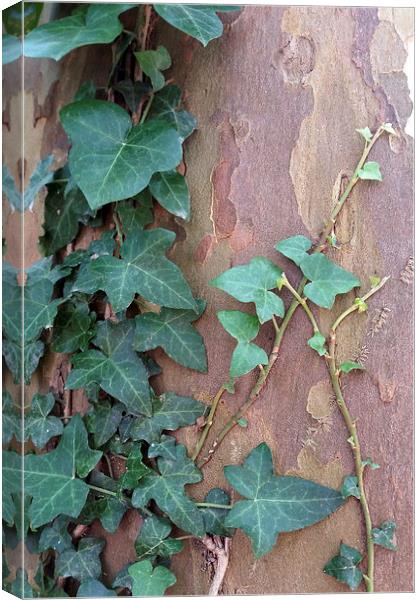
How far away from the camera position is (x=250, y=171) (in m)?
0.81

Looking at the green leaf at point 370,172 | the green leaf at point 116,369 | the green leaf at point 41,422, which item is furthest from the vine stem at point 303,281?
the green leaf at point 41,422

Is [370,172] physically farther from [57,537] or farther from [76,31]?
[57,537]

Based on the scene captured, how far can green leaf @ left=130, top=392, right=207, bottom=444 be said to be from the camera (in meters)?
0.81

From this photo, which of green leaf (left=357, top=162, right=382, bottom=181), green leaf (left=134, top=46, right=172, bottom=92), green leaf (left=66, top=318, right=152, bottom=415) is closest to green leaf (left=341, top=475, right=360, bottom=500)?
green leaf (left=66, top=318, right=152, bottom=415)

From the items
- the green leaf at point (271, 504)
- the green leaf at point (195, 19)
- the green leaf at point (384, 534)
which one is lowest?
the green leaf at point (384, 534)

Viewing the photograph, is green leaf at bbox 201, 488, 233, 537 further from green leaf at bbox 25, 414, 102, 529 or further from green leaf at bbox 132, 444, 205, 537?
green leaf at bbox 25, 414, 102, 529

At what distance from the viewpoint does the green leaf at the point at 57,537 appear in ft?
2.78

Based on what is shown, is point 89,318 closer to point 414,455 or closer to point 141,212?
point 141,212

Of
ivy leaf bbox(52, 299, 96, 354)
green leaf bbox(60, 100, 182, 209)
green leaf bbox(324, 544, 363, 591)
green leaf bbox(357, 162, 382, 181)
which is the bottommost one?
green leaf bbox(324, 544, 363, 591)

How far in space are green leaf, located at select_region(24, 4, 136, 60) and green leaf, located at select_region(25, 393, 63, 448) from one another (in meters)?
0.40

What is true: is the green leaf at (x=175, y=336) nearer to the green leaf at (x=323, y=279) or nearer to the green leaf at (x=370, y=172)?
the green leaf at (x=323, y=279)

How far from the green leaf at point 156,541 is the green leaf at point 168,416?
93 mm

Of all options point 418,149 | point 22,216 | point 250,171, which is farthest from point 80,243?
point 418,149

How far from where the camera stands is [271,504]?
2.55ft
